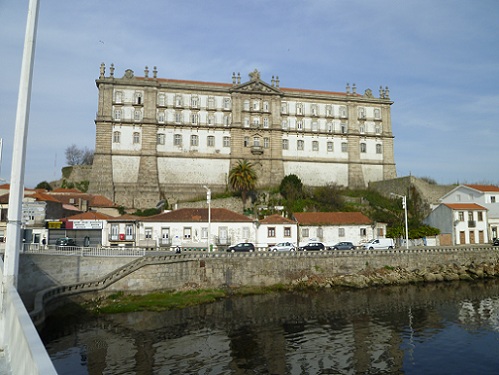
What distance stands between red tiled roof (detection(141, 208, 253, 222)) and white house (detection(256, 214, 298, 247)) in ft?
6.93

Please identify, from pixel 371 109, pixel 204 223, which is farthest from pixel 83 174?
pixel 371 109

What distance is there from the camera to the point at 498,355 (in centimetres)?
2128

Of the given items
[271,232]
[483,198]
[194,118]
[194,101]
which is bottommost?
[271,232]

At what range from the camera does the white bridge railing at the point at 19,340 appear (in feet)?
15.3

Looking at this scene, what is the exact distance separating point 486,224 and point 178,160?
4734 cm

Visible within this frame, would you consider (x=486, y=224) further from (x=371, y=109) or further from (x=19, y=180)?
(x=19, y=180)

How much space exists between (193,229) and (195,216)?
1.66 metres

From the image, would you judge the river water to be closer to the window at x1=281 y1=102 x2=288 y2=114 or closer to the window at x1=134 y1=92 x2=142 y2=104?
the window at x1=134 y1=92 x2=142 y2=104

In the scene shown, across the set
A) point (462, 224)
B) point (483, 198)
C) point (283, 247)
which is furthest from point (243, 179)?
point (483, 198)

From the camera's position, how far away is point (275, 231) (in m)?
48.7

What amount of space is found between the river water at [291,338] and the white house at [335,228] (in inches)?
622

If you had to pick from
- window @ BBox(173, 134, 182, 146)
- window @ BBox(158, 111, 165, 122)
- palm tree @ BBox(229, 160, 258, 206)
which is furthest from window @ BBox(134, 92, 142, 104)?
palm tree @ BBox(229, 160, 258, 206)

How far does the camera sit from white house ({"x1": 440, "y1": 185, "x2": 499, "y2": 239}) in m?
56.2

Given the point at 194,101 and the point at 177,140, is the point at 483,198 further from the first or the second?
the point at 177,140
